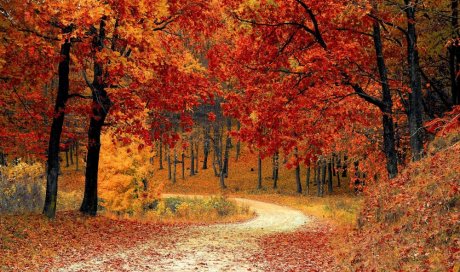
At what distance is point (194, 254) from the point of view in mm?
11055

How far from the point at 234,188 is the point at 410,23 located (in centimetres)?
3785

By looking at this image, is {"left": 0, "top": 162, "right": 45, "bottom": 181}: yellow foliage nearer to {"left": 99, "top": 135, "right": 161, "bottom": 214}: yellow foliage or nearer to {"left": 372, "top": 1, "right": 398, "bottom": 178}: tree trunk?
{"left": 99, "top": 135, "right": 161, "bottom": 214}: yellow foliage

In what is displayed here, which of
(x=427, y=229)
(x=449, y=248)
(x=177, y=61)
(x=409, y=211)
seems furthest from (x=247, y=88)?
(x=449, y=248)

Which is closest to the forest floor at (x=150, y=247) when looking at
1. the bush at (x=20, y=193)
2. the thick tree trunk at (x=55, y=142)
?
the thick tree trunk at (x=55, y=142)

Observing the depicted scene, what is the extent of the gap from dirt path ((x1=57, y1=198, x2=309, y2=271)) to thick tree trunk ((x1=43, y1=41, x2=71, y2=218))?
4159mm

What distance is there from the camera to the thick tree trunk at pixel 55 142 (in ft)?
46.2

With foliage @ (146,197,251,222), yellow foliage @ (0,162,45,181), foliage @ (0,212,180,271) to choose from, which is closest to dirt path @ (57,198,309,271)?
foliage @ (0,212,180,271)

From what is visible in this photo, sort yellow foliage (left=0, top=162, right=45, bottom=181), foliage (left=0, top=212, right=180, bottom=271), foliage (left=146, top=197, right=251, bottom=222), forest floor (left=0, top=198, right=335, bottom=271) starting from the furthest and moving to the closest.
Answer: foliage (left=146, top=197, right=251, bottom=222) < yellow foliage (left=0, top=162, right=45, bottom=181) < foliage (left=0, top=212, right=180, bottom=271) < forest floor (left=0, top=198, right=335, bottom=271)

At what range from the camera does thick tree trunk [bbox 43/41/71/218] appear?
14.1 metres

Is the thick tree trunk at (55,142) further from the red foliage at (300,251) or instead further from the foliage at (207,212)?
the red foliage at (300,251)

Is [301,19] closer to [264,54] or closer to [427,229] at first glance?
[264,54]

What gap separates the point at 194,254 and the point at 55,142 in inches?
274

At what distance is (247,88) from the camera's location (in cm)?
1220

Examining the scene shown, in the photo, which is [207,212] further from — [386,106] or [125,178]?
[386,106]
